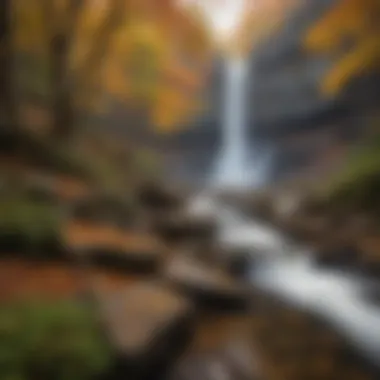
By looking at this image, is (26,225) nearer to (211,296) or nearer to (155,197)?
(155,197)

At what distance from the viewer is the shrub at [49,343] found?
1.35 meters

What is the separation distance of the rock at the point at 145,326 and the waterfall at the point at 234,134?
16.6 inches

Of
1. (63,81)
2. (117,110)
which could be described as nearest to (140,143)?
(117,110)

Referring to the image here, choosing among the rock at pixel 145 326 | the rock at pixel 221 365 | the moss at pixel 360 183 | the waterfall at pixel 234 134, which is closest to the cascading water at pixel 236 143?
the waterfall at pixel 234 134

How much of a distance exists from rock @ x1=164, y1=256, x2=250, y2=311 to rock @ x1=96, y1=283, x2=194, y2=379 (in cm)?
5

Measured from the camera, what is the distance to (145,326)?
4.99 ft

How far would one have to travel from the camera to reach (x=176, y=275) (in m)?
1.67

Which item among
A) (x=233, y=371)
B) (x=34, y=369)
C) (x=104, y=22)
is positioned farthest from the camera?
(x=104, y=22)

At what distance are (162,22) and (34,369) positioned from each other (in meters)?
1.09

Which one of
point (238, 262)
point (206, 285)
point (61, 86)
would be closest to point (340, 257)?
point (238, 262)

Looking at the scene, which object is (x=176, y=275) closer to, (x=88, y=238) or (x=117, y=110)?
(x=88, y=238)

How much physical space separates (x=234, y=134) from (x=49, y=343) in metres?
0.86

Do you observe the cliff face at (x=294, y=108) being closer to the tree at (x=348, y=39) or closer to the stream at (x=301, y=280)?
the tree at (x=348, y=39)

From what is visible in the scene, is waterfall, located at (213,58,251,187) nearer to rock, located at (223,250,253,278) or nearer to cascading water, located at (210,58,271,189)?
cascading water, located at (210,58,271,189)
